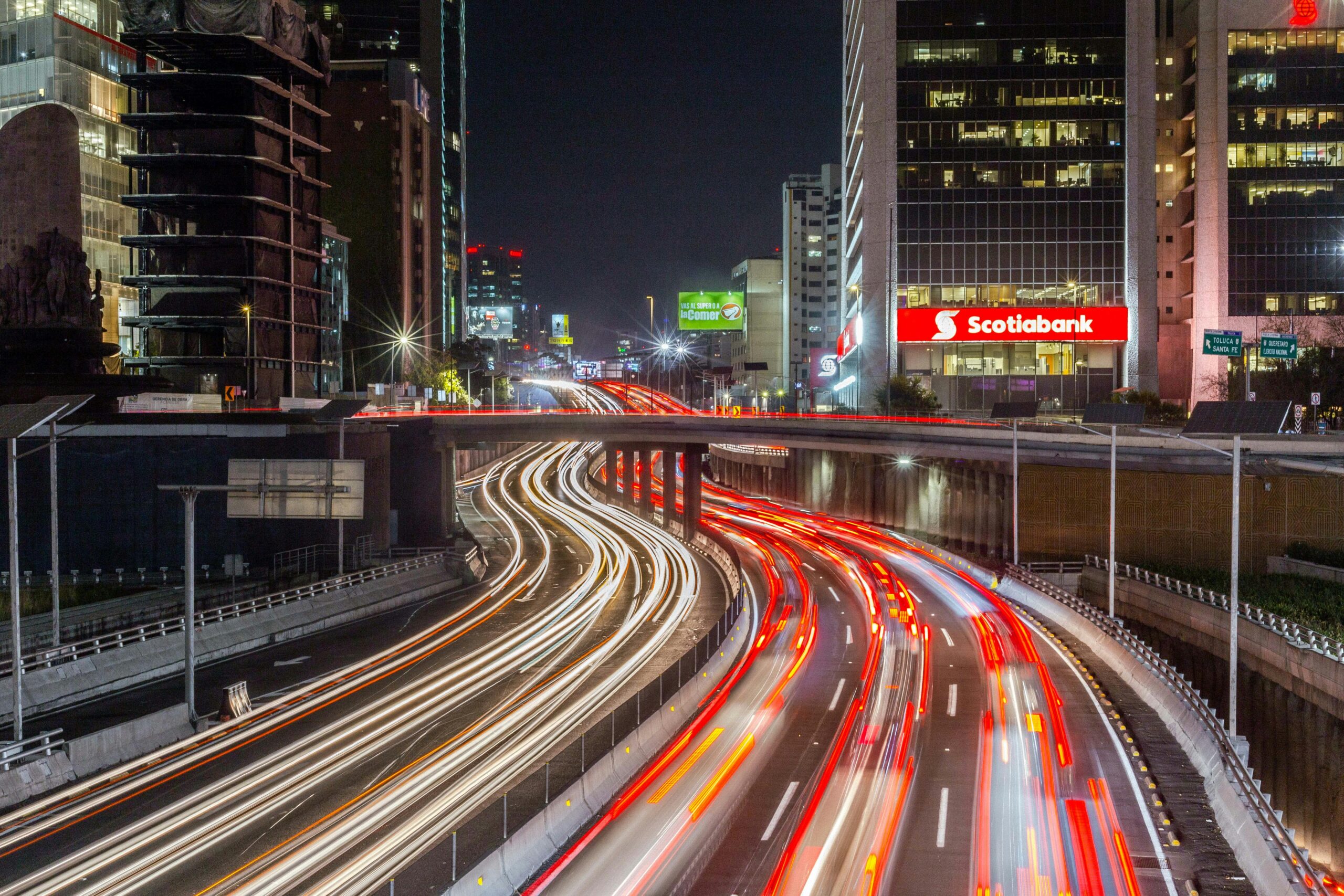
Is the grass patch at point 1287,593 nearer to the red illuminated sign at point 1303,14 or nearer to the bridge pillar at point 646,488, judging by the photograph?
the bridge pillar at point 646,488

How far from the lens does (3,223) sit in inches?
2437

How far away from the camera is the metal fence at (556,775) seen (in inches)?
762

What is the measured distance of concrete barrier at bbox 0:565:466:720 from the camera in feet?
103

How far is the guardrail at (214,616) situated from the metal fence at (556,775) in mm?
14508

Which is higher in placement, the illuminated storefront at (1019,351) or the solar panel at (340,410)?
the illuminated storefront at (1019,351)

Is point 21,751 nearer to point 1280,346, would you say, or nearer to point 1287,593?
point 1287,593

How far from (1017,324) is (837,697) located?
8075 centimetres

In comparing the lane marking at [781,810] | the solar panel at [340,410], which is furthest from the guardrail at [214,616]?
the lane marking at [781,810]

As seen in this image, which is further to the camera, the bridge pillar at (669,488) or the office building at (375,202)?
the office building at (375,202)

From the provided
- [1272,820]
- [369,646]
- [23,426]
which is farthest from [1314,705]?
[23,426]

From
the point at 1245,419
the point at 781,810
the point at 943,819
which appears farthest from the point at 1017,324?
the point at 781,810

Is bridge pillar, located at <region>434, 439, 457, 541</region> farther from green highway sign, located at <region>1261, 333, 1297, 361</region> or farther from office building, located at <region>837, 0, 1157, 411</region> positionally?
green highway sign, located at <region>1261, 333, 1297, 361</region>

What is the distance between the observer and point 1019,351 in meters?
110

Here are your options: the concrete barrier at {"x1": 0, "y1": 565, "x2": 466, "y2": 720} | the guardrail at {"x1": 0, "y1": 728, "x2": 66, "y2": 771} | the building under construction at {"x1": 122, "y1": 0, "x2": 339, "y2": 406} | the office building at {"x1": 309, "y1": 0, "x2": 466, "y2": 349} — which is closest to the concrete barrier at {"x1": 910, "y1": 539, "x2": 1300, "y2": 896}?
the guardrail at {"x1": 0, "y1": 728, "x2": 66, "y2": 771}
